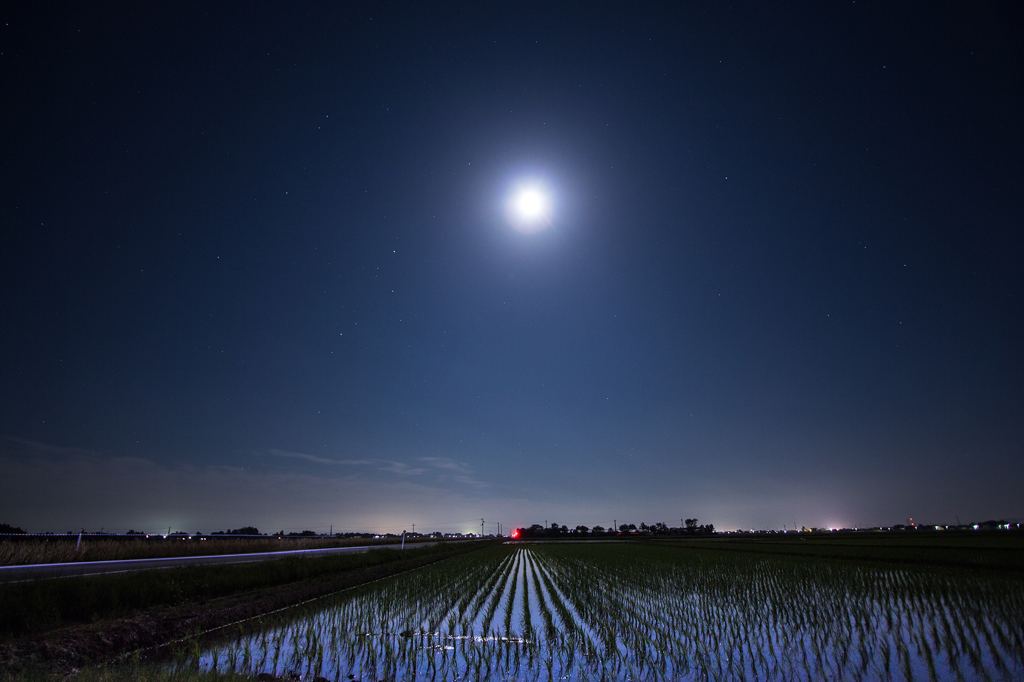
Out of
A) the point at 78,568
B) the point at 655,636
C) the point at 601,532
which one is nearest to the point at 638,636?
the point at 655,636

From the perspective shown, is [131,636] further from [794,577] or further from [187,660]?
[794,577]

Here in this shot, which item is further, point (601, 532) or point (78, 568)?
point (601, 532)

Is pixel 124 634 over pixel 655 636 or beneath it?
over

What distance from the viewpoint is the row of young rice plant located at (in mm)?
7070

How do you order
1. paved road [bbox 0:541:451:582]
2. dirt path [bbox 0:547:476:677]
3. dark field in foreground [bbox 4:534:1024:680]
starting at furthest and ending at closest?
paved road [bbox 0:541:451:582]
dirt path [bbox 0:547:476:677]
dark field in foreground [bbox 4:534:1024:680]

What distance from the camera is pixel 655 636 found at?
9.04 meters

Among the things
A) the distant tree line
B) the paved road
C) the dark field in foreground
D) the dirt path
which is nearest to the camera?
the dark field in foreground

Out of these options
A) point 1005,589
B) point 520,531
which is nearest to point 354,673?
point 1005,589

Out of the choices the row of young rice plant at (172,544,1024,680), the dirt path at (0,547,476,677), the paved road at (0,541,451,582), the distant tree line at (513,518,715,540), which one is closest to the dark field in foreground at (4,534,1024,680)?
the row of young rice plant at (172,544,1024,680)

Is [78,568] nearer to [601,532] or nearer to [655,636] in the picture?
[655,636]

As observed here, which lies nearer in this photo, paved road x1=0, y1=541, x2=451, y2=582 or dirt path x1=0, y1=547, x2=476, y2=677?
dirt path x1=0, y1=547, x2=476, y2=677

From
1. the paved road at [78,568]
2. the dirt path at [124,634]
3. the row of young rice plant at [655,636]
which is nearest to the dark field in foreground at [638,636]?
the row of young rice plant at [655,636]

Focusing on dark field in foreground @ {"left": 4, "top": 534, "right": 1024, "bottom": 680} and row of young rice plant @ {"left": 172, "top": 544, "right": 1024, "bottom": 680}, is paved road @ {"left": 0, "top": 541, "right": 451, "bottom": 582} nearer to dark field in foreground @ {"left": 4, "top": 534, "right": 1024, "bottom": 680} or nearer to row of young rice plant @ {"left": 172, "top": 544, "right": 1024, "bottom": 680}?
dark field in foreground @ {"left": 4, "top": 534, "right": 1024, "bottom": 680}

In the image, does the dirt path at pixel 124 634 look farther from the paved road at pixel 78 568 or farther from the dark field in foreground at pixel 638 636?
the paved road at pixel 78 568
